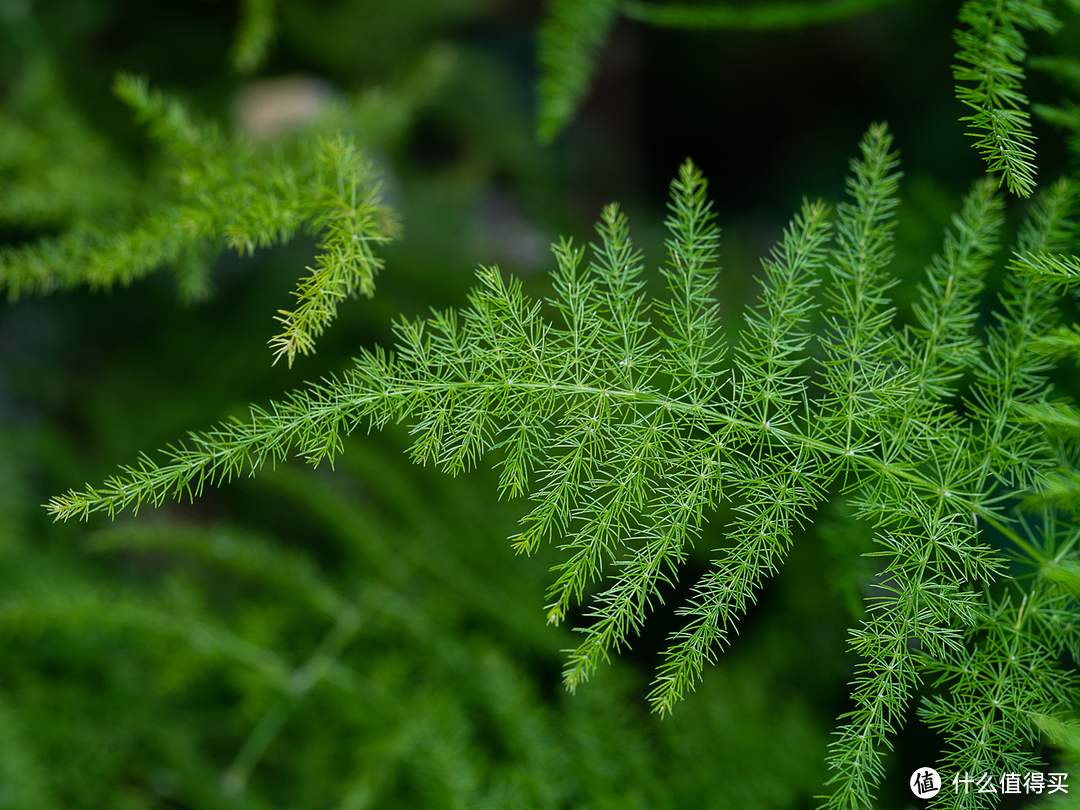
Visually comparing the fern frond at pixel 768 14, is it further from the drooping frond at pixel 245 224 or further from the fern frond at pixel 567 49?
the drooping frond at pixel 245 224

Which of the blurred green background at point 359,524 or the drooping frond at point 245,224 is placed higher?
the drooping frond at point 245,224

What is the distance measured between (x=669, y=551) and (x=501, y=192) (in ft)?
3.63

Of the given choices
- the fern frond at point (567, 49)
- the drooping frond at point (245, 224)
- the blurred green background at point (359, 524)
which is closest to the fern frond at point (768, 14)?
the fern frond at point (567, 49)

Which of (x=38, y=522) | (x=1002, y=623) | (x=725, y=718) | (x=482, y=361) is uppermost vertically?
(x=482, y=361)

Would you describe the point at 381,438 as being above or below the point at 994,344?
below

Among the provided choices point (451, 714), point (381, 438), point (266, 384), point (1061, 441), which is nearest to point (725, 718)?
point (451, 714)

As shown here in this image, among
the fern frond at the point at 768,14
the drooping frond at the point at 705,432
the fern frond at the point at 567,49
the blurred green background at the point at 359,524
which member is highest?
the fern frond at the point at 768,14

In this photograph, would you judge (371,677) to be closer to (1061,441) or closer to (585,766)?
(585,766)

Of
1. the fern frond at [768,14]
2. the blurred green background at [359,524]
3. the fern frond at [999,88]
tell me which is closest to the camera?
the fern frond at [999,88]

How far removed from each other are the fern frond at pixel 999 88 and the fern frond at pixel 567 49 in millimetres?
302

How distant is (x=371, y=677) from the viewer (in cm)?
73

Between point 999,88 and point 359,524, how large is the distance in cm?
64

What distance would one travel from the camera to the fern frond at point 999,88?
1.12ft

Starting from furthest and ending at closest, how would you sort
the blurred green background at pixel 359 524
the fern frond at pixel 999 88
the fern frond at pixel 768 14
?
the blurred green background at pixel 359 524, the fern frond at pixel 768 14, the fern frond at pixel 999 88
